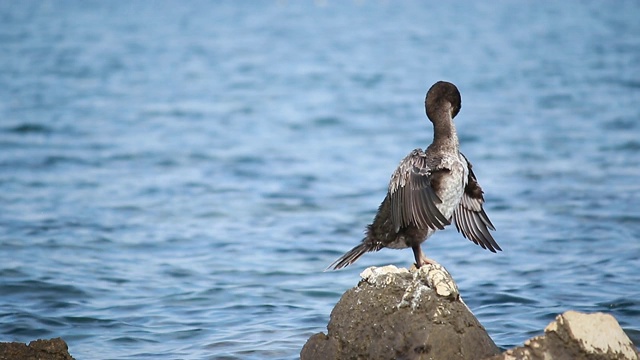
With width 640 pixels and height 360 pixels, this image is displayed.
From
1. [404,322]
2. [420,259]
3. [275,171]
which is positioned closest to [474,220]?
[420,259]

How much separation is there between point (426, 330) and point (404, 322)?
145mm

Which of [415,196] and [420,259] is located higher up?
[415,196]

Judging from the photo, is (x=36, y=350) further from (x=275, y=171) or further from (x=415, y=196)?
(x=275, y=171)

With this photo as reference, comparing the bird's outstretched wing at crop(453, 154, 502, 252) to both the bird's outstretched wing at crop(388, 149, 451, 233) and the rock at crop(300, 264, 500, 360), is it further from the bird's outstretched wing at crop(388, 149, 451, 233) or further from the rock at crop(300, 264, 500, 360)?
the rock at crop(300, 264, 500, 360)

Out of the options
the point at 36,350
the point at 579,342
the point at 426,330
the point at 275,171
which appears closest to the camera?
the point at 579,342

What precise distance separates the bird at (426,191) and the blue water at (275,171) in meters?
1.28

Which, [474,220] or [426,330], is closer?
[426,330]

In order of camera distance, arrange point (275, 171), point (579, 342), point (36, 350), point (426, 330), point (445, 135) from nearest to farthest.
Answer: point (579, 342) < point (426, 330) < point (36, 350) < point (445, 135) < point (275, 171)

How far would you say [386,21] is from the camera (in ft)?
112

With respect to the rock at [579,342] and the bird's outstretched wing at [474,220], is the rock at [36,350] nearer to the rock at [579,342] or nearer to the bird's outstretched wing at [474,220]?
the rock at [579,342]

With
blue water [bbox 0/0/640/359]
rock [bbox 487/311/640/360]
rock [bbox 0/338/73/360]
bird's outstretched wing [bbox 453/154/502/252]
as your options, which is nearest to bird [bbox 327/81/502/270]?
bird's outstretched wing [bbox 453/154/502/252]

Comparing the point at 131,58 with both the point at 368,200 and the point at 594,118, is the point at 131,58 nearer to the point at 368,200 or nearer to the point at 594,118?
the point at 594,118

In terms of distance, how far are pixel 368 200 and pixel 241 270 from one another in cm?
339

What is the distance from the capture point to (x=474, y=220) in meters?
6.77
